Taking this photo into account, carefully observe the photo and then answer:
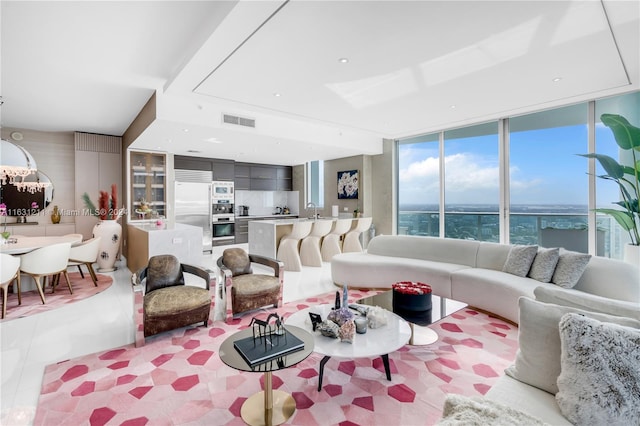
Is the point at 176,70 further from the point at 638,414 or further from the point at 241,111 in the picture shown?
the point at 638,414

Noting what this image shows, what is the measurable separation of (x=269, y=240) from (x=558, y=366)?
4.96 meters

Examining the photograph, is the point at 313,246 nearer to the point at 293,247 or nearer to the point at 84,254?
the point at 293,247

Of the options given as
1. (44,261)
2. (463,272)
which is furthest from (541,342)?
(44,261)

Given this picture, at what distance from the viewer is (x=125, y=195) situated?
6.62 m

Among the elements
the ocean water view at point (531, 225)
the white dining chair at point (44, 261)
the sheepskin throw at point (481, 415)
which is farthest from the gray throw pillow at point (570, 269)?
the white dining chair at point (44, 261)

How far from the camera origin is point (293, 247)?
5.71 m

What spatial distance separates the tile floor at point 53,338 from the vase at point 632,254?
7.22 feet

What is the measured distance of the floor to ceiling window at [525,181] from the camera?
14.4 feet

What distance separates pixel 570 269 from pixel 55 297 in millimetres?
6168

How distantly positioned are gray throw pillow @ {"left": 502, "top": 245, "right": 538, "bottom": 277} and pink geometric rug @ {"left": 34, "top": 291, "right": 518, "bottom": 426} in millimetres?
1027

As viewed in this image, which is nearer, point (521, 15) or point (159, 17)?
point (521, 15)

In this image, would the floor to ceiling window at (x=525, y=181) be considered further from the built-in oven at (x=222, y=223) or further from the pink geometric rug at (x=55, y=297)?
the pink geometric rug at (x=55, y=297)

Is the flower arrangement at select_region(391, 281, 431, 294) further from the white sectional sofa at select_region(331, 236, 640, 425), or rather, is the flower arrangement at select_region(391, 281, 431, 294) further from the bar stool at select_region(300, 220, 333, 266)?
the bar stool at select_region(300, 220, 333, 266)

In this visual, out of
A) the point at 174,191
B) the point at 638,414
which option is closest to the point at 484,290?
the point at 638,414
